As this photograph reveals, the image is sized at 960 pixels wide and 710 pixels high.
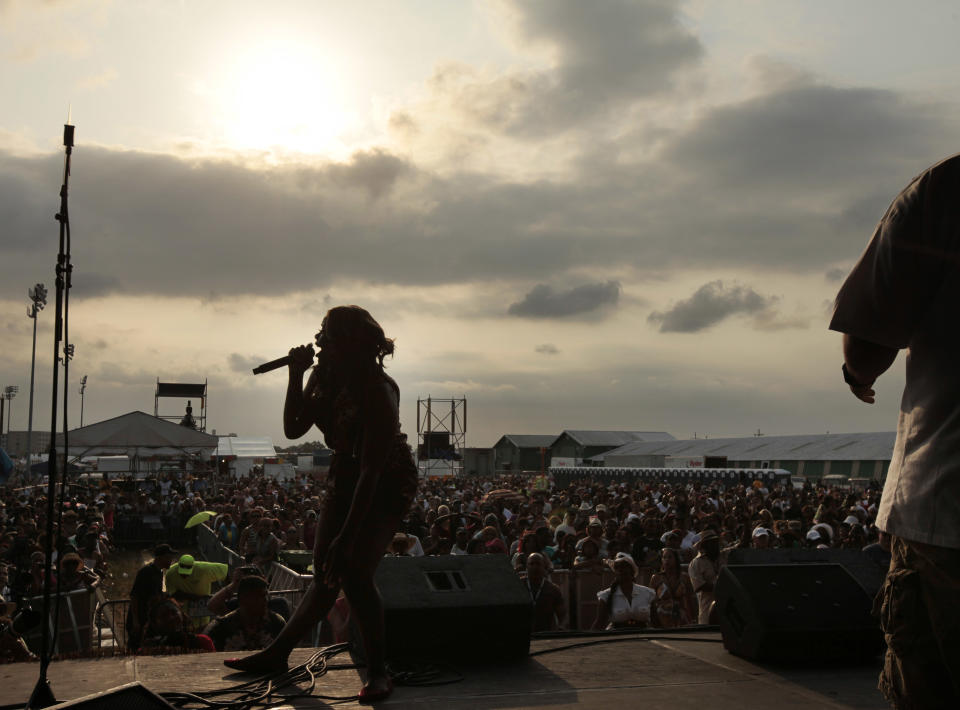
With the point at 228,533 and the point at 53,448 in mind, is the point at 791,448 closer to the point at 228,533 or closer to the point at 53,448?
the point at 228,533

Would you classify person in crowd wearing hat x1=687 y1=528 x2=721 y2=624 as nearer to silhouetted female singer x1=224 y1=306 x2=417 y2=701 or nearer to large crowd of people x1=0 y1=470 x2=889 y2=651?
large crowd of people x1=0 y1=470 x2=889 y2=651

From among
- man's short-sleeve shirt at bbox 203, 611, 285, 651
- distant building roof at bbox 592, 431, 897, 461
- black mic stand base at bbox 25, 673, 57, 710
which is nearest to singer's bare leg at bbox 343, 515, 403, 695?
black mic stand base at bbox 25, 673, 57, 710

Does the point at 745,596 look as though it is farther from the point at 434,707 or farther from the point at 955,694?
the point at 955,694

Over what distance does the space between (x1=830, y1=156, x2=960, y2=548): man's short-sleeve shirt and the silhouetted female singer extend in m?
2.22

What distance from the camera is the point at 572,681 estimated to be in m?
3.97

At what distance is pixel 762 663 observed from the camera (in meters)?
4.30

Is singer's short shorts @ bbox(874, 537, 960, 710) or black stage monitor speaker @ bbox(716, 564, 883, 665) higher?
singer's short shorts @ bbox(874, 537, 960, 710)

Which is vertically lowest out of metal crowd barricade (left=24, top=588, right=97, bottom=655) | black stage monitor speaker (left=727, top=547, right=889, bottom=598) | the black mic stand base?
metal crowd barricade (left=24, top=588, right=97, bottom=655)

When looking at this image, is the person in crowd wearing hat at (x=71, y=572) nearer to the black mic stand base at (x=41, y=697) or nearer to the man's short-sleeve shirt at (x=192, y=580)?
the man's short-sleeve shirt at (x=192, y=580)

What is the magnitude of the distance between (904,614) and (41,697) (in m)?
2.90

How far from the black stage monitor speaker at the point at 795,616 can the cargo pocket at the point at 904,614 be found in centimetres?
240

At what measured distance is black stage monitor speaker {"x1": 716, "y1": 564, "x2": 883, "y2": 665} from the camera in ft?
13.8

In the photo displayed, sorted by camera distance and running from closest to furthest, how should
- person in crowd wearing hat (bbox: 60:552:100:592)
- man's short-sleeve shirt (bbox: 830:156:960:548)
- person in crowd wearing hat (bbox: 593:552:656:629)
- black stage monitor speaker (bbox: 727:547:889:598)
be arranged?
man's short-sleeve shirt (bbox: 830:156:960:548) < black stage monitor speaker (bbox: 727:547:889:598) < person in crowd wearing hat (bbox: 593:552:656:629) < person in crowd wearing hat (bbox: 60:552:100:592)

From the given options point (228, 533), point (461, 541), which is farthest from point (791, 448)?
point (461, 541)
